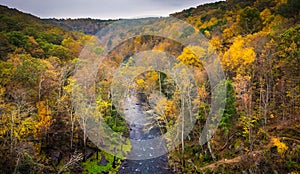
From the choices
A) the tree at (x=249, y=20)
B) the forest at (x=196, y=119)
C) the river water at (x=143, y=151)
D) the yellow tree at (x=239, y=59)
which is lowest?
the river water at (x=143, y=151)

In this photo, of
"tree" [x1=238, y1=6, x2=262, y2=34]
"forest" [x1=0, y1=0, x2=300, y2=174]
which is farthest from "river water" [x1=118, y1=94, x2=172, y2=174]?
"tree" [x1=238, y1=6, x2=262, y2=34]

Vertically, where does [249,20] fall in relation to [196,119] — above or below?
above

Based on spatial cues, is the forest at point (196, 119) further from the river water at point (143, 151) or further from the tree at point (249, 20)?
the tree at point (249, 20)

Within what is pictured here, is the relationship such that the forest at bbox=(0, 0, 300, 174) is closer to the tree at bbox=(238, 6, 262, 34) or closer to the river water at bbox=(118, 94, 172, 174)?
the river water at bbox=(118, 94, 172, 174)

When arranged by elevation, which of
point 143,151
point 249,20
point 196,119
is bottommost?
point 143,151

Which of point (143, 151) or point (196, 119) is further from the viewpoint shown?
point (143, 151)

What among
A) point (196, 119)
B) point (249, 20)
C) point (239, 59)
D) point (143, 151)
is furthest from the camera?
point (249, 20)

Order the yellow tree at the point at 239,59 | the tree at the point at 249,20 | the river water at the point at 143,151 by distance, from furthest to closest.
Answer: the tree at the point at 249,20 → the yellow tree at the point at 239,59 → the river water at the point at 143,151

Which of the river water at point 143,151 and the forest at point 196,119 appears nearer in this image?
the forest at point 196,119

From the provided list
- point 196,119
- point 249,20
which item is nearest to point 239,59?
point 196,119

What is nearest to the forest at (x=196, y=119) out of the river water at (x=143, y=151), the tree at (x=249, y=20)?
the river water at (x=143, y=151)

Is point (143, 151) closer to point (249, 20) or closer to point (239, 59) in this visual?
point (239, 59)
